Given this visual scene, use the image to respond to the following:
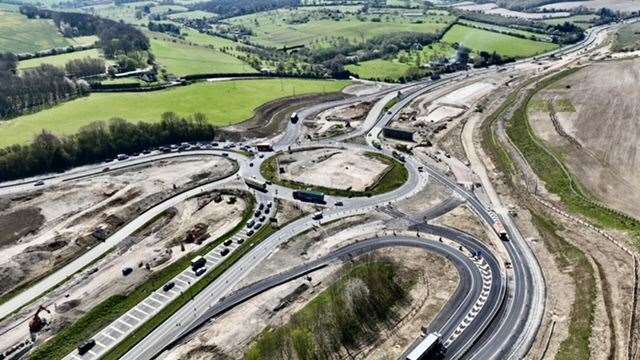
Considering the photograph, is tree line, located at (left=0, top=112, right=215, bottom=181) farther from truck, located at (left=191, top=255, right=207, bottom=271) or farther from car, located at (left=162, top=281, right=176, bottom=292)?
car, located at (left=162, top=281, right=176, bottom=292)

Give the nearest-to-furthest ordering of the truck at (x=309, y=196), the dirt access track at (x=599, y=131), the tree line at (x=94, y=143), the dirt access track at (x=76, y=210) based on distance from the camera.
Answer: the dirt access track at (x=76, y=210) → the truck at (x=309, y=196) → the dirt access track at (x=599, y=131) → the tree line at (x=94, y=143)

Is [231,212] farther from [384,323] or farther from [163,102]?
[163,102]

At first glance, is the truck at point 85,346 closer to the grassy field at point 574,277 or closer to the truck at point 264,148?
the grassy field at point 574,277

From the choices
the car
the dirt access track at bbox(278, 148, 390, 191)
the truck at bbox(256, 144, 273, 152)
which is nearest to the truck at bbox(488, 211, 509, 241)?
the dirt access track at bbox(278, 148, 390, 191)

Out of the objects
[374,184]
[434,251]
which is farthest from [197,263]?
[374,184]

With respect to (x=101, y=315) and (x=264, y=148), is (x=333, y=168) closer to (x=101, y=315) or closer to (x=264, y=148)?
(x=264, y=148)

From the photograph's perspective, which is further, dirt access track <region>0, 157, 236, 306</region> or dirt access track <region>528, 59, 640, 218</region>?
dirt access track <region>528, 59, 640, 218</region>

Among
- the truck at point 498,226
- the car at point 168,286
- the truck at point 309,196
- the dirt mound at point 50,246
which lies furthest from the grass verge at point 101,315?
the truck at point 498,226
